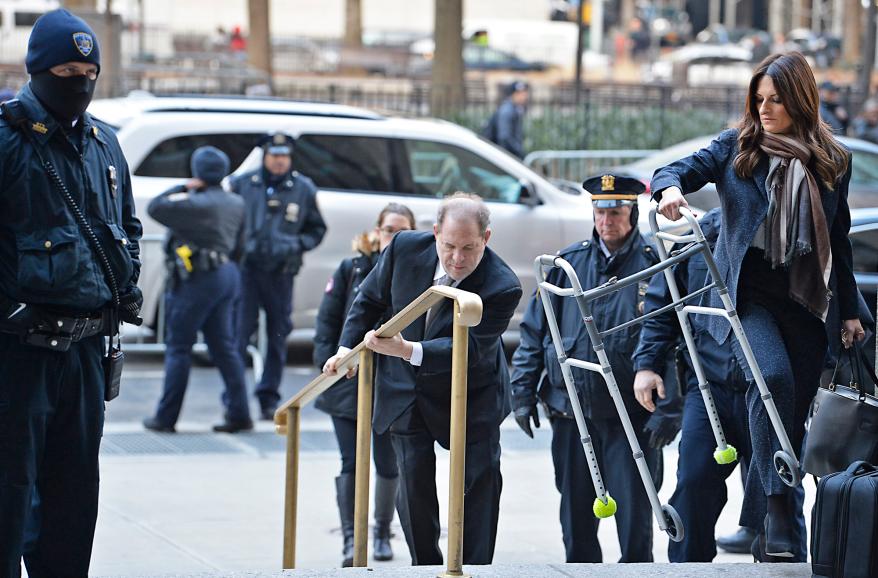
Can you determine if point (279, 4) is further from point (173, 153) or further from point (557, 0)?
point (173, 153)

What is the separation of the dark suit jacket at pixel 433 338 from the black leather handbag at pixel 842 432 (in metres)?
1.24

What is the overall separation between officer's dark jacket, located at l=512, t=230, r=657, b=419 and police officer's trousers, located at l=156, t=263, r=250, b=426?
3792mm

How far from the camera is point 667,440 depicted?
20.1 feet

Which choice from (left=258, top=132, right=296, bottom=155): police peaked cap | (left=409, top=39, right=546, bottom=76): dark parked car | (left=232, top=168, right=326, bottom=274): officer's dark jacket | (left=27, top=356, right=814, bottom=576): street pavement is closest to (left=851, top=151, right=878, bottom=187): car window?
(left=27, top=356, right=814, bottom=576): street pavement

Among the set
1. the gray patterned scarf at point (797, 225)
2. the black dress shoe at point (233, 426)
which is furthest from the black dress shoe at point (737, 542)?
the black dress shoe at point (233, 426)

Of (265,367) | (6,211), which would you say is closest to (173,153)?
(265,367)

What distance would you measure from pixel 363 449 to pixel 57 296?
1.43m

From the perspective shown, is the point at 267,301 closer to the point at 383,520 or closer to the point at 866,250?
the point at 383,520

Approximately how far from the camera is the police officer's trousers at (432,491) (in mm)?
5719

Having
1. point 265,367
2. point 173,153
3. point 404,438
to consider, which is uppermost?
point 173,153

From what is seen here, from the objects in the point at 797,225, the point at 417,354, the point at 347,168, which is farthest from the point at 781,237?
the point at 347,168

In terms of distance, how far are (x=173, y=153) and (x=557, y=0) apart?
57833mm

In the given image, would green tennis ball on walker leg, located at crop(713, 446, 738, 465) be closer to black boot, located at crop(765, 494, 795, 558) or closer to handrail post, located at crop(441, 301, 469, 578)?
black boot, located at crop(765, 494, 795, 558)

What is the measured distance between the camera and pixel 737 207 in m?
4.98
